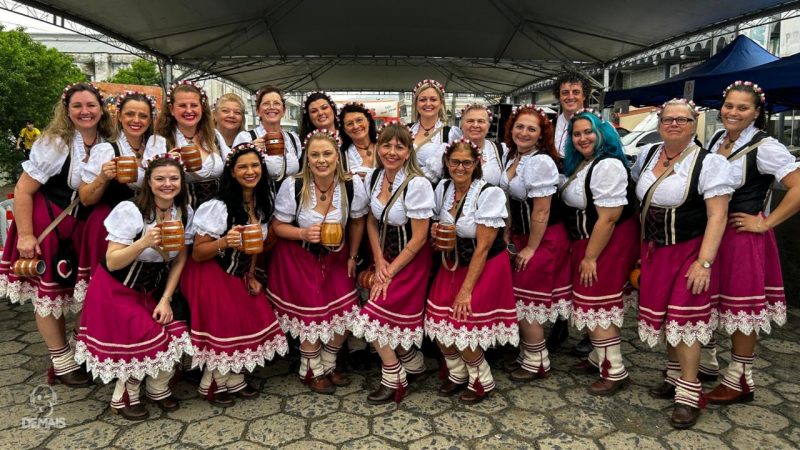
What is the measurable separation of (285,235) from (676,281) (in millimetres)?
2225

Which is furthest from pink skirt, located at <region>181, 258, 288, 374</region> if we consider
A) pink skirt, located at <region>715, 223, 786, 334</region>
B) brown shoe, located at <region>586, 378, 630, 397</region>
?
pink skirt, located at <region>715, 223, 786, 334</region>

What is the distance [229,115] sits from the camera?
12.3 feet

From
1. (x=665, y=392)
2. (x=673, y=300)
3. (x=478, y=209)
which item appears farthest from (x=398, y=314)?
(x=665, y=392)

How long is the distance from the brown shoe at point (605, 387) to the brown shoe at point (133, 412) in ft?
8.75

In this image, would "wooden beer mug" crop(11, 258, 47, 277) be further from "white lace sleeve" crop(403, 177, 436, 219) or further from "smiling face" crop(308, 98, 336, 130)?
"white lace sleeve" crop(403, 177, 436, 219)

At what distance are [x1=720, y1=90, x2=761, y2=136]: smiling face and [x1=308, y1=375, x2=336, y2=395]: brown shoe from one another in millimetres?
2853

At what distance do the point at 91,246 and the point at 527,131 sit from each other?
9.17ft

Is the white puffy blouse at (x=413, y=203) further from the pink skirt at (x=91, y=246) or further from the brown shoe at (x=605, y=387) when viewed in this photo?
the pink skirt at (x=91, y=246)

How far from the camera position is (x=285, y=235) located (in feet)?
10.2

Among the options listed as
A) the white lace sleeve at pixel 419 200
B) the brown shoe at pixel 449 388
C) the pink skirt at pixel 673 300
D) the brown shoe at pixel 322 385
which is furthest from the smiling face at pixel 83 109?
the pink skirt at pixel 673 300

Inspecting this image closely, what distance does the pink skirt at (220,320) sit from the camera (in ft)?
9.74

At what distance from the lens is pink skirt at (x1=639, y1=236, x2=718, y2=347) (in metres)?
2.81

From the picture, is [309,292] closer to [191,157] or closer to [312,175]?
[312,175]

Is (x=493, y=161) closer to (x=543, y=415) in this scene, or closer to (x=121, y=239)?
(x=543, y=415)
